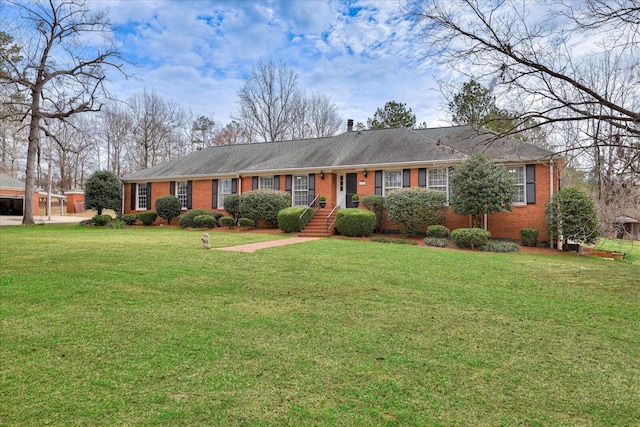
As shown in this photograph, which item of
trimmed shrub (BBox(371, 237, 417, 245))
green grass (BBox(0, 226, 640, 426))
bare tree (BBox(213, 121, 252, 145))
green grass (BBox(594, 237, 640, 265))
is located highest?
bare tree (BBox(213, 121, 252, 145))

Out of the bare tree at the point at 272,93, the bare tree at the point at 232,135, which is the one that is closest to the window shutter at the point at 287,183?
the bare tree at the point at 272,93

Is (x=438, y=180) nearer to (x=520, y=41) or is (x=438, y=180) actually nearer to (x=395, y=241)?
(x=395, y=241)

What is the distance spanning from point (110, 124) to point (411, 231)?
3674 cm

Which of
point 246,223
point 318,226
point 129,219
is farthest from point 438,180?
point 129,219

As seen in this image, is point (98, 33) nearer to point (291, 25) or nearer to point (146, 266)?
point (291, 25)

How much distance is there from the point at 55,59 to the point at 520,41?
22.3 m

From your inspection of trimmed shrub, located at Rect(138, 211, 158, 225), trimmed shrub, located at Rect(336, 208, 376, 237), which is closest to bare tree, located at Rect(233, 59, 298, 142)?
trimmed shrub, located at Rect(138, 211, 158, 225)

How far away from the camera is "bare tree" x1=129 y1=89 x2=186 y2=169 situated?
35312mm

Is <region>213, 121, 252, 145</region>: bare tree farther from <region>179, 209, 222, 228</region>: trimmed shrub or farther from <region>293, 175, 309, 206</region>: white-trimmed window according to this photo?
<region>293, 175, 309, 206</region>: white-trimmed window

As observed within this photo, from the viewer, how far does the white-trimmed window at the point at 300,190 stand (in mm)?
17844

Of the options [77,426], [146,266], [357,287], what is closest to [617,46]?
[357,287]

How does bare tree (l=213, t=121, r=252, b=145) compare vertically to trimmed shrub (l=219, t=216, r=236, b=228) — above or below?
above

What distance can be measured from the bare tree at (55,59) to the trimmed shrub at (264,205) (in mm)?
10897

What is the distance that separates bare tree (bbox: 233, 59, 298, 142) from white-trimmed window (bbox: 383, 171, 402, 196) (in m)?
18.7
